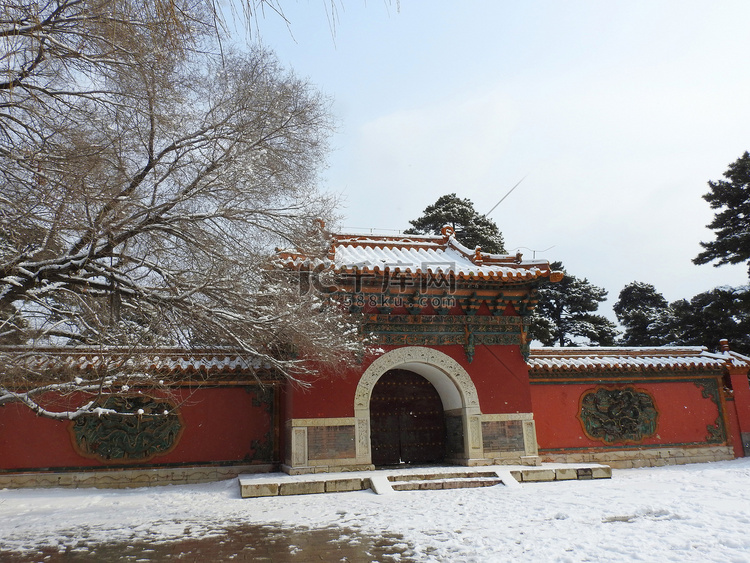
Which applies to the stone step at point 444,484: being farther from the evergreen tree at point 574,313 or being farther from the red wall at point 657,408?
the evergreen tree at point 574,313

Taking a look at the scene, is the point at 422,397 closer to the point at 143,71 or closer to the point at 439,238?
the point at 439,238

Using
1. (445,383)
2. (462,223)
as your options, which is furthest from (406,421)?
(462,223)

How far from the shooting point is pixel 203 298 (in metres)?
5.70

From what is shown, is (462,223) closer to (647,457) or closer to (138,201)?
(647,457)

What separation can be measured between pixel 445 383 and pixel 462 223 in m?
16.1

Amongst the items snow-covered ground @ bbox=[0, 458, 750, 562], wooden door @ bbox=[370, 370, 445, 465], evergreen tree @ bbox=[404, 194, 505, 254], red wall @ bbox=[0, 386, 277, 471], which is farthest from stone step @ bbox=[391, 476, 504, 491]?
evergreen tree @ bbox=[404, 194, 505, 254]

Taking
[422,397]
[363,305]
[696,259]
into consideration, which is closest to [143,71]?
[363,305]

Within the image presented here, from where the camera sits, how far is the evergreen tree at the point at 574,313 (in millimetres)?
24672

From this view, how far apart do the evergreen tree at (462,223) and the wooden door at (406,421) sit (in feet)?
45.2

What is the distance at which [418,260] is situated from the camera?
10.1 metres

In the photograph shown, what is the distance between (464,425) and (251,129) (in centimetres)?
581

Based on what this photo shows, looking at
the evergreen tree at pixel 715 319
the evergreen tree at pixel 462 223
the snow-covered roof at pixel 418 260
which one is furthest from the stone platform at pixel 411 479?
the evergreen tree at pixel 462 223

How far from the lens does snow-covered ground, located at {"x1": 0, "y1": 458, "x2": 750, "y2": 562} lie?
159 inches

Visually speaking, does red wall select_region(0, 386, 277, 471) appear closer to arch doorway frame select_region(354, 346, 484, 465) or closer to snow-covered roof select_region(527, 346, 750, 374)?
arch doorway frame select_region(354, 346, 484, 465)
